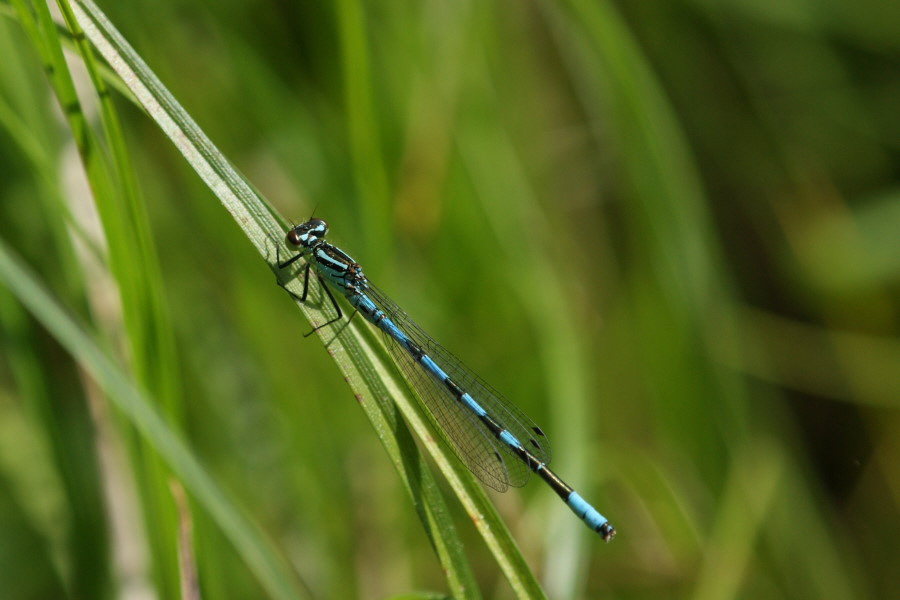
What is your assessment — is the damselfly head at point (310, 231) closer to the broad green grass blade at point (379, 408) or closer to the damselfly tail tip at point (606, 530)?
the broad green grass blade at point (379, 408)

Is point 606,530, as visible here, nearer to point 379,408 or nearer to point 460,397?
point 460,397

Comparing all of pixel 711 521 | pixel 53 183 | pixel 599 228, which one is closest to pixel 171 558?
pixel 53 183

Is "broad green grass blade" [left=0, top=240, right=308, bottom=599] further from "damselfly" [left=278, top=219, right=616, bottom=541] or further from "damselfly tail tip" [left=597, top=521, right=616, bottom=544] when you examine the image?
"damselfly tail tip" [left=597, top=521, right=616, bottom=544]

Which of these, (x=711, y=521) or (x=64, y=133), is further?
(x=711, y=521)

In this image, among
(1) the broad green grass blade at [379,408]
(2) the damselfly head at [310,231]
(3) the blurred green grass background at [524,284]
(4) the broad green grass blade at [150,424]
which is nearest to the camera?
(1) the broad green grass blade at [379,408]

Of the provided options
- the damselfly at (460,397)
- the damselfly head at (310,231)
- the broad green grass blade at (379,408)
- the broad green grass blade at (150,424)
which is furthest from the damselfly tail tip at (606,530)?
the damselfly head at (310,231)

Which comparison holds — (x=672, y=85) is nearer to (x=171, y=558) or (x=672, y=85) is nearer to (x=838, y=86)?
(x=838, y=86)
